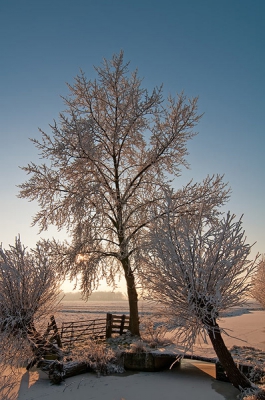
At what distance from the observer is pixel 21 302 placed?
975 centimetres

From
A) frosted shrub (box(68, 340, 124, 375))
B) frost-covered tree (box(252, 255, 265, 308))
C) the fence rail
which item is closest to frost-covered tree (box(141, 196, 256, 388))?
frosted shrub (box(68, 340, 124, 375))

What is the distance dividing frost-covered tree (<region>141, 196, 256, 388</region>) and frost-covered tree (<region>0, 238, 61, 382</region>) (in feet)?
13.2

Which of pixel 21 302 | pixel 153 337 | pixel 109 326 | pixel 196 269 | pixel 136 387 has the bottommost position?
pixel 136 387

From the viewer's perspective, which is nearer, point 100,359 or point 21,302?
point 21,302

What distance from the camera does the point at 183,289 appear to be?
7586 mm

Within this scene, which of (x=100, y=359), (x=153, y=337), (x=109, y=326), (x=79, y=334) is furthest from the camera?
(x=109, y=326)

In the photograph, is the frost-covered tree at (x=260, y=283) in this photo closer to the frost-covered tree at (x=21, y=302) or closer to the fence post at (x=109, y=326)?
the fence post at (x=109, y=326)

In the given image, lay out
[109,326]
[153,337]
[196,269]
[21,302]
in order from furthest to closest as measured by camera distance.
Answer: [109,326], [153,337], [21,302], [196,269]

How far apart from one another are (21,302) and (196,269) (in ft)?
18.0

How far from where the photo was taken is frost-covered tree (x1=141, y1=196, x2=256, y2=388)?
7.50 m

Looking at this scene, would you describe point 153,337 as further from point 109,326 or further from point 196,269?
point 196,269

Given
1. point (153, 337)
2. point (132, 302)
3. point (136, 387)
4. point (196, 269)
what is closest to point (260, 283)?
point (132, 302)

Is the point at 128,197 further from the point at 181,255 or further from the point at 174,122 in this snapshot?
the point at 181,255

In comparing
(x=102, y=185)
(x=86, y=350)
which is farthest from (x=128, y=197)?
(x=86, y=350)
